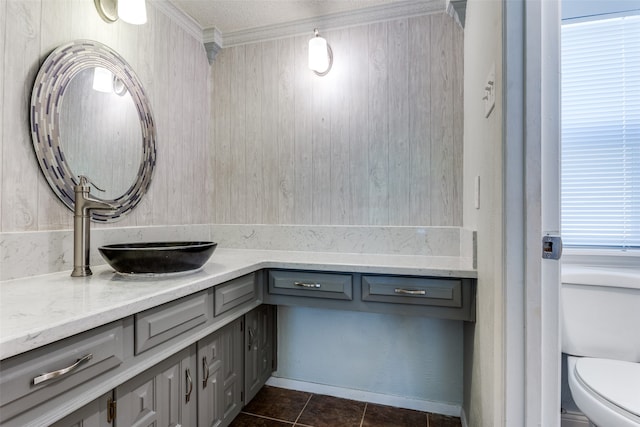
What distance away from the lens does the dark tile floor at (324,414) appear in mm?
1688

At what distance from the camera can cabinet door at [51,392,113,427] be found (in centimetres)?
82

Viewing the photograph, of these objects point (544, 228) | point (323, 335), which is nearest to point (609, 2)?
point (544, 228)

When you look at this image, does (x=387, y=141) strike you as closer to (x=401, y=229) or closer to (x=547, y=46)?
(x=401, y=229)

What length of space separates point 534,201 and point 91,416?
4.31 ft

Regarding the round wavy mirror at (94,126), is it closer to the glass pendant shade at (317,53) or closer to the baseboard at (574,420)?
the glass pendant shade at (317,53)

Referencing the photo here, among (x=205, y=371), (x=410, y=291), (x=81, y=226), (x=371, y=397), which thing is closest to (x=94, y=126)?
(x=81, y=226)

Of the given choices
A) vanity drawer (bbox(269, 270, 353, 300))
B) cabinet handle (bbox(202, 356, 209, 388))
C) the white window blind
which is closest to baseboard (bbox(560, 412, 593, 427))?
the white window blind

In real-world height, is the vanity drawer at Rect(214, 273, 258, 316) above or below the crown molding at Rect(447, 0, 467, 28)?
below

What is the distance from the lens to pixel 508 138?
0.85m

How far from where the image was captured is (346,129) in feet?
6.52

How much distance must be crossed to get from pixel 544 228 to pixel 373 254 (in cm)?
113

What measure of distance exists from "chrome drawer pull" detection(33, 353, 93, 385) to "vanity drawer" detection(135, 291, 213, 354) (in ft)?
0.55

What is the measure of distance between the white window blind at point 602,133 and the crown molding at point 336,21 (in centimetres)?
78

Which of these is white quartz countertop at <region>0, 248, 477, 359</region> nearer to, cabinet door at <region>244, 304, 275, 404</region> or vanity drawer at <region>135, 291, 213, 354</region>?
vanity drawer at <region>135, 291, 213, 354</region>
